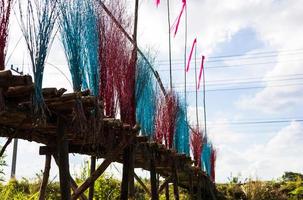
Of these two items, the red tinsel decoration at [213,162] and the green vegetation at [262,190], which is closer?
the red tinsel decoration at [213,162]

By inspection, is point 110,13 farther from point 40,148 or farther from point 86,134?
point 40,148

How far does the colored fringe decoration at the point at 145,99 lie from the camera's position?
5.59 meters

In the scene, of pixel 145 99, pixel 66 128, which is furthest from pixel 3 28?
pixel 145 99

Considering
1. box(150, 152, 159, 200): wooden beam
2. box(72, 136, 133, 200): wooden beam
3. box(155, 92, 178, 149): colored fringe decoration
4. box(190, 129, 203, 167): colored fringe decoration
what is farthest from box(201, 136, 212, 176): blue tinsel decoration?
box(72, 136, 133, 200): wooden beam

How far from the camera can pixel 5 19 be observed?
353 cm

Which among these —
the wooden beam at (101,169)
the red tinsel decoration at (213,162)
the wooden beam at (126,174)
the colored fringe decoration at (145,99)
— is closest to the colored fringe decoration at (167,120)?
the colored fringe decoration at (145,99)

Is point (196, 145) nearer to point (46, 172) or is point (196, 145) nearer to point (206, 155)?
point (206, 155)

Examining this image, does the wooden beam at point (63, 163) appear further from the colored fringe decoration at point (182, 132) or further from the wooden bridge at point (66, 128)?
the colored fringe decoration at point (182, 132)

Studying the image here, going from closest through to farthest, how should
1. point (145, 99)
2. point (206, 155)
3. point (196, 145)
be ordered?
point (145, 99)
point (196, 145)
point (206, 155)

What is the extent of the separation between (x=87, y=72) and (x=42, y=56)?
3.17 ft

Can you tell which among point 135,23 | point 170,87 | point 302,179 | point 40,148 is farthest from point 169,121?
point 302,179

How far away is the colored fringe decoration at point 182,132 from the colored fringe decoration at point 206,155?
1.91 meters

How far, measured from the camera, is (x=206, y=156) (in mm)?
10859

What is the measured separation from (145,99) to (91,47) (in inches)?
63.9
